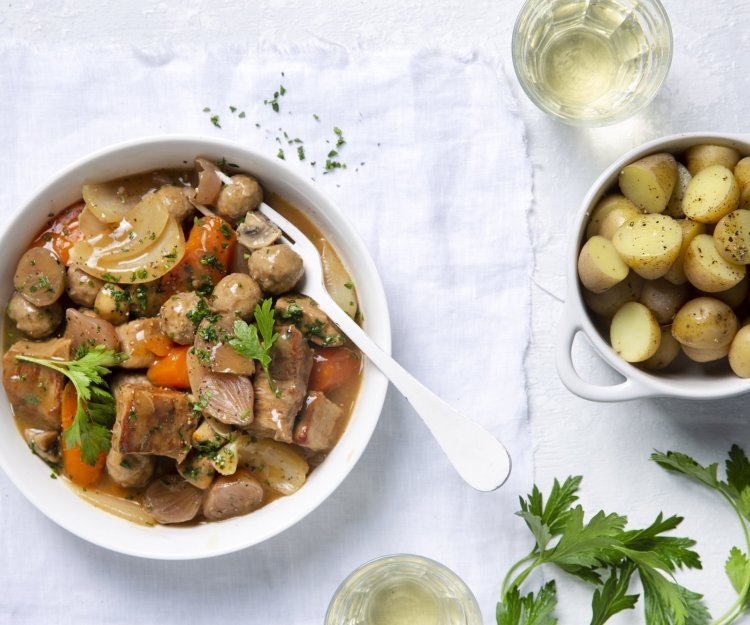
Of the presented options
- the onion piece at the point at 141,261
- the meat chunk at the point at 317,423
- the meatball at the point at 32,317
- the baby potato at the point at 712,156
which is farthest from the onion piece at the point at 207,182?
the baby potato at the point at 712,156

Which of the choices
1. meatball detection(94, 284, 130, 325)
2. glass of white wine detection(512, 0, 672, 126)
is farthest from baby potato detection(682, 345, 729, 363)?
meatball detection(94, 284, 130, 325)

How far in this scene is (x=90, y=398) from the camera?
2.60 m

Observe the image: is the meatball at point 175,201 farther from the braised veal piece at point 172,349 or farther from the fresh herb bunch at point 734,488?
the fresh herb bunch at point 734,488

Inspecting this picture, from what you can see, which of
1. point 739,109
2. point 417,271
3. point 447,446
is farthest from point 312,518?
point 739,109

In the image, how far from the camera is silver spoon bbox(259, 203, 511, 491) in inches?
104

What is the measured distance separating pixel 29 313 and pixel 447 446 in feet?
4.52

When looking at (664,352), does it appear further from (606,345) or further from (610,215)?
(610,215)

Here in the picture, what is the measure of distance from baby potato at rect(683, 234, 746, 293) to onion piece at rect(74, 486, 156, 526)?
1.87 meters

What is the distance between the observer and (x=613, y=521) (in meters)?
2.69

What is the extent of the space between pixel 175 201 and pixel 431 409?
104 cm

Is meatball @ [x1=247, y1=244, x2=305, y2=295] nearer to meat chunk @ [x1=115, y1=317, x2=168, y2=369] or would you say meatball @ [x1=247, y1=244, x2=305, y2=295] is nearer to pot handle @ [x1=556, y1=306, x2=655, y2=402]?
meat chunk @ [x1=115, y1=317, x2=168, y2=369]

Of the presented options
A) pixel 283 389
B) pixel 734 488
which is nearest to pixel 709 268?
pixel 734 488

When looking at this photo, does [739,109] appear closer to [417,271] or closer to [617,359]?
[617,359]

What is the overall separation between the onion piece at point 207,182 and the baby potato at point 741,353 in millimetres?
1665
